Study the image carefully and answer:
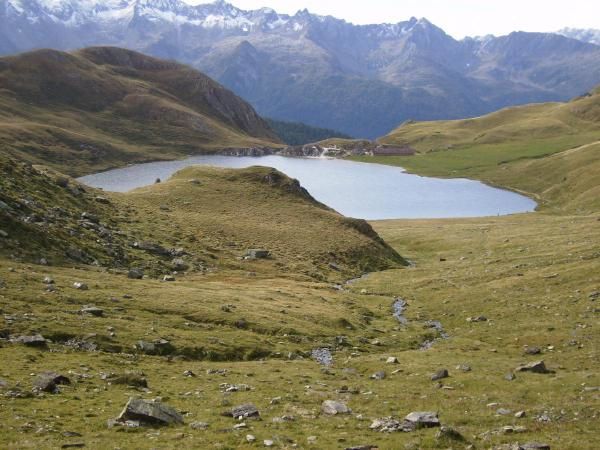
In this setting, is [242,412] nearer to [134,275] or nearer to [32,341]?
[32,341]

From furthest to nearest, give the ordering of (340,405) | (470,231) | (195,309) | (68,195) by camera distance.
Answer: (470,231), (68,195), (195,309), (340,405)

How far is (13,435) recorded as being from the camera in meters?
21.2

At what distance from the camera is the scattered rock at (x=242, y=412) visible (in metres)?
26.3

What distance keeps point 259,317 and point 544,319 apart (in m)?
22.7

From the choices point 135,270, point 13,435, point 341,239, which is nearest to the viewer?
point 13,435

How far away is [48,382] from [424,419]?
54.1 feet

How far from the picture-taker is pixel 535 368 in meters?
35.4

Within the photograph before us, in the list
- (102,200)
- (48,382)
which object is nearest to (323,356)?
(48,382)

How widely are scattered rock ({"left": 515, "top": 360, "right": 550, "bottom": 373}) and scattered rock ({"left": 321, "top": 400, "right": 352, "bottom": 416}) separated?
1280 centimetres

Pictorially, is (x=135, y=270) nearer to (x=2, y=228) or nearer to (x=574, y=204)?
(x=2, y=228)

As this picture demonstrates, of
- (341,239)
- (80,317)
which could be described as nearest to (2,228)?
(80,317)

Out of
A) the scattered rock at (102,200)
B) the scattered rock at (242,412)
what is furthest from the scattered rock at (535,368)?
the scattered rock at (102,200)

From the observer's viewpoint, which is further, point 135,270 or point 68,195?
point 68,195

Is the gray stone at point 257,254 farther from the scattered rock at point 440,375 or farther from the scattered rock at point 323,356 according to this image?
the scattered rock at point 440,375
